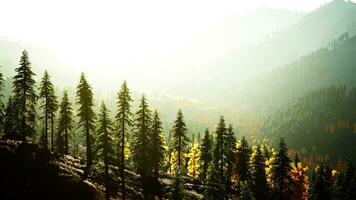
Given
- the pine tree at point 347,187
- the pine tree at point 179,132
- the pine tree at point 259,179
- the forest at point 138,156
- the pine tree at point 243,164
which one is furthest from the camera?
the pine tree at point 243,164

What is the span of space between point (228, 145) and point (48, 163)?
3623 cm

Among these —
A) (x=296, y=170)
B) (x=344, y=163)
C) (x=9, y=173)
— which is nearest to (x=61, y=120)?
(x=9, y=173)

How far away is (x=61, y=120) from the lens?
7044 cm

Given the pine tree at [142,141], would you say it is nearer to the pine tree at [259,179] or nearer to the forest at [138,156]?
the forest at [138,156]

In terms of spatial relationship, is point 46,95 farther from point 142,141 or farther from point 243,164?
point 243,164

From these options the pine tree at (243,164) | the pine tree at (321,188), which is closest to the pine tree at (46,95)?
the pine tree at (243,164)

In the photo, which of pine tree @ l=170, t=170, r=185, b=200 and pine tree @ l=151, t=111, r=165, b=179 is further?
pine tree @ l=151, t=111, r=165, b=179

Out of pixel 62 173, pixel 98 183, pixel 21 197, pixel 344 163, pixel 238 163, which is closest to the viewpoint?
pixel 21 197

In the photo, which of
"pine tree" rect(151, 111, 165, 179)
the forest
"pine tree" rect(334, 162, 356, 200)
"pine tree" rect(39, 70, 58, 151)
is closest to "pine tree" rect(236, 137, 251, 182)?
the forest

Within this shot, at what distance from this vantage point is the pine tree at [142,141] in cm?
5544

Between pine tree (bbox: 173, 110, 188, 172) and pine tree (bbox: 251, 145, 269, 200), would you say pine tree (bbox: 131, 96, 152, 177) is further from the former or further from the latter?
pine tree (bbox: 251, 145, 269, 200)

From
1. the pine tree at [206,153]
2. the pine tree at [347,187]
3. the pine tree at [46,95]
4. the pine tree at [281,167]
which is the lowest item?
the pine tree at [347,187]

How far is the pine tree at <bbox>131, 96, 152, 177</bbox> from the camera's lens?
55.4m

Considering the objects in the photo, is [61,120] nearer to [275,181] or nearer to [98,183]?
[98,183]
